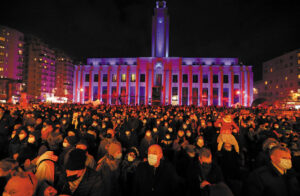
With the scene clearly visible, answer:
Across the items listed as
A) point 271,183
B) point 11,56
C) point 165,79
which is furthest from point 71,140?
point 11,56

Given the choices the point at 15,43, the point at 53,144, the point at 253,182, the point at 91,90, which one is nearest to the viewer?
the point at 253,182

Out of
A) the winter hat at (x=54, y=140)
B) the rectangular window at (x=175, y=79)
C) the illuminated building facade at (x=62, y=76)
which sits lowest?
the winter hat at (x=54, y=140)

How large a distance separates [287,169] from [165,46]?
5158 centimetres

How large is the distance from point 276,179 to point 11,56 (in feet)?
316

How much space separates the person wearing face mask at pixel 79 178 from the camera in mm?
2299

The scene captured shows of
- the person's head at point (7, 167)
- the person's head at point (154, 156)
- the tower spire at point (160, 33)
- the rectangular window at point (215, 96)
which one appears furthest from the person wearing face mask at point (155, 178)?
the tower spire at point (160, 33)

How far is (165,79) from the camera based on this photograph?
48.2 m

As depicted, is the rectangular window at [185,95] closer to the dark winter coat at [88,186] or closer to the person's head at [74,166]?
the dark winter coat at [88,186]

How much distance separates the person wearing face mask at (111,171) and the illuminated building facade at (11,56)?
83394mm

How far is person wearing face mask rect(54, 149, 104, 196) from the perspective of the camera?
2.30 m

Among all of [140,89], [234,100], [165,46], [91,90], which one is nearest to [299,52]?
[234,100]

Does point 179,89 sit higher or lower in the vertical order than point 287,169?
higher

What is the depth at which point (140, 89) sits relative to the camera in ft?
162

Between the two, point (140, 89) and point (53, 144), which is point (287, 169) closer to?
point (53, 144)
